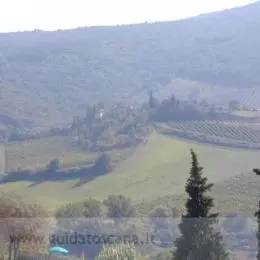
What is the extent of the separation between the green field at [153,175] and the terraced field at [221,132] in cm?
323

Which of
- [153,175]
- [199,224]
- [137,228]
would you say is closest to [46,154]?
[153,175]

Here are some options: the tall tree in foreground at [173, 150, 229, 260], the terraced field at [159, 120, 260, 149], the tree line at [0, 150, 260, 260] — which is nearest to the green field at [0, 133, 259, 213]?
the terraced field at [159, 120, 260, 149]

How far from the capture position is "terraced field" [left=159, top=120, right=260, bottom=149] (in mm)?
90188

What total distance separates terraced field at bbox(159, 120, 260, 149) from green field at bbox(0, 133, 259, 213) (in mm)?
3231

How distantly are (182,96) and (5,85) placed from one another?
178 feet

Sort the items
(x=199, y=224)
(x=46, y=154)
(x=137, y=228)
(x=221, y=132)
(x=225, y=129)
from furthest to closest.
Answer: (x=46, y=154)
(x=225, y=129)
(x=221, y=132)
(x=137, y=228)
(x=199, y=224)

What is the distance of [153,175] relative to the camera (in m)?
77.8

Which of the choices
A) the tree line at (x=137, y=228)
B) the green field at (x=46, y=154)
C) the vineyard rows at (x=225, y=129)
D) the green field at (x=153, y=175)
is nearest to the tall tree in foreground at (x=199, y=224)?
the tree line at (x=137, y=228)

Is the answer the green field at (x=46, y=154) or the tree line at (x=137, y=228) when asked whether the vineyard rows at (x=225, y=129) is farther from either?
the tree line at (x=137, y=228)

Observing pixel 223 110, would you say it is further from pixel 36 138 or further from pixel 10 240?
pixel 10 240

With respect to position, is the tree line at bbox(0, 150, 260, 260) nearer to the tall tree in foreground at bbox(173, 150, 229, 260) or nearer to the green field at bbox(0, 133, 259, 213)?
the tall tree in foreground at bbox(173, 150, 229, 260)

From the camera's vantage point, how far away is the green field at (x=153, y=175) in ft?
234

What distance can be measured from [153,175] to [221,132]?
2071cm

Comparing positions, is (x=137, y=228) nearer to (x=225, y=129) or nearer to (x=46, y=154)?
(x=225, y=129)
